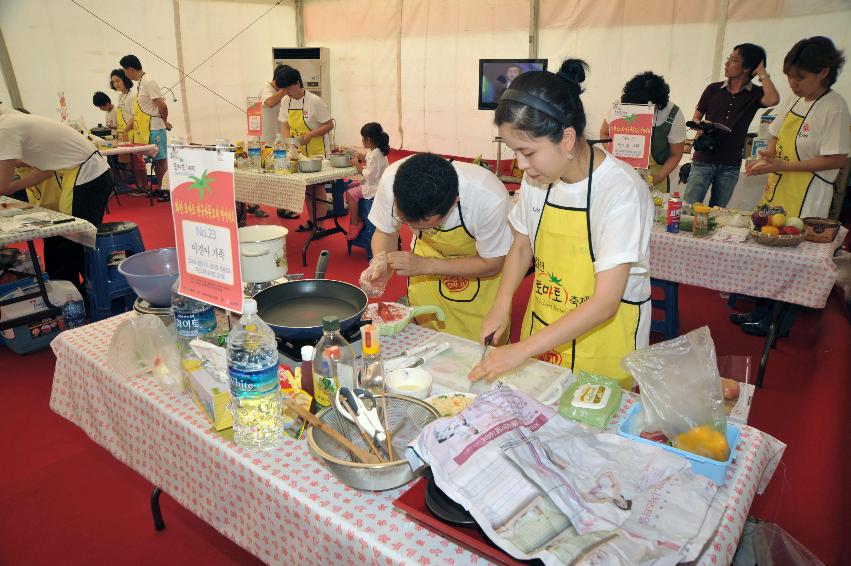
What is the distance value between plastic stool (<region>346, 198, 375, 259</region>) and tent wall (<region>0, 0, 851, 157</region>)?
3573 millimetres

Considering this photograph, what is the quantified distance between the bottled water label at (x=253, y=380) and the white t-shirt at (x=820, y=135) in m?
3.86

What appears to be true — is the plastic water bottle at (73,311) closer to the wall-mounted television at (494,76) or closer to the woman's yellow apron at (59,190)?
the woman's yellow apron at (59,190)

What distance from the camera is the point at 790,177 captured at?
3.82 m

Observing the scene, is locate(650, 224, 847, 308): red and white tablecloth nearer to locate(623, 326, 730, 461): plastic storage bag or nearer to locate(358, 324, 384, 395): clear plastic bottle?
locate(623, 326, 730, 461): plastic storage bag

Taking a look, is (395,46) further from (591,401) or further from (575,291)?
(591,401)

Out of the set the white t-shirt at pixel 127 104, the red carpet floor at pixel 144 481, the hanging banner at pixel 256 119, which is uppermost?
the white t-shirt at pixel 127 104

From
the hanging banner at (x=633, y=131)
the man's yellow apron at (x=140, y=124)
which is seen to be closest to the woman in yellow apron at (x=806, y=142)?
the hanging banner at (x=633, y=131)

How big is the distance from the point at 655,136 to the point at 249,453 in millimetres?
3983

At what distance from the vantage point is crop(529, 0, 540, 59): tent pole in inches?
294

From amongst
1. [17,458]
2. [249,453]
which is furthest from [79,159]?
[249,453]

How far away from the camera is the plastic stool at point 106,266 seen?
3708mm

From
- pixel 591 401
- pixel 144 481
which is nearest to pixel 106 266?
pixel 144 481

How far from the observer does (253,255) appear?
6.13 feet

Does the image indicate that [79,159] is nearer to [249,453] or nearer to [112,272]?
[112,272]
